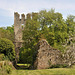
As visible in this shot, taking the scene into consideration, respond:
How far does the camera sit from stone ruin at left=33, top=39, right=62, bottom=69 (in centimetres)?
1725

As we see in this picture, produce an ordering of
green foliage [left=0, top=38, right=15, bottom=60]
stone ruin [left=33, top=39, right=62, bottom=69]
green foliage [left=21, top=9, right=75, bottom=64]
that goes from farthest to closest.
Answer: green foliage [left=21, top=9, right=75, bottom=64]
green foliage [left=0, top=38, right=15, bottom=60]
stone ruin [left=33, top=39, right=62, bottom=69]

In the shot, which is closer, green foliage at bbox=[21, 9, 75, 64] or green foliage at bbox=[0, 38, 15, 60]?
green foliage at bbox=[0, 38, 15, 60]

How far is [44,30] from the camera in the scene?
23.0m

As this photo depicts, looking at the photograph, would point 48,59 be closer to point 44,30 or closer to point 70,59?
point 70,59

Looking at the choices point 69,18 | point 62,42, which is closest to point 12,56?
point 62,42

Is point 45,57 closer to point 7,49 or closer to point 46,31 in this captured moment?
point 46,31

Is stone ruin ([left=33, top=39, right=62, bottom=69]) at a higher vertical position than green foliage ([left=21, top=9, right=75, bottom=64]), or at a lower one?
lower

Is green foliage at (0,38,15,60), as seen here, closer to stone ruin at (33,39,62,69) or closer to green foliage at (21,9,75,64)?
green foliage at (21,9,75,64)

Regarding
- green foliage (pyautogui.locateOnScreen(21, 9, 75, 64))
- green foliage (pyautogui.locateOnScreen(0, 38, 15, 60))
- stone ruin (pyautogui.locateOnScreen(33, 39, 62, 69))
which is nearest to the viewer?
stone ruin (pyautogui.locateOnScreen(33, 39, 62, 69))

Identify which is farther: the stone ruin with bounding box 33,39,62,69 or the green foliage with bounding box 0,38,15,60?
the green foliage with bounding box 0,38,15,60

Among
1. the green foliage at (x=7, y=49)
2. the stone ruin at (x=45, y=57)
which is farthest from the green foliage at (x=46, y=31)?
the stone ruin at (x=45, y=57)

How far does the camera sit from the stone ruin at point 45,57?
56.6ft

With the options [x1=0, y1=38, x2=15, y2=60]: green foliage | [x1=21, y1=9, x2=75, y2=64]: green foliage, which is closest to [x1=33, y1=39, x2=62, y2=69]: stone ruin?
[x1=21, y1=9, x2=75, y2=64]: green foliage

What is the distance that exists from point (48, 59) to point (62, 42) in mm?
6973
